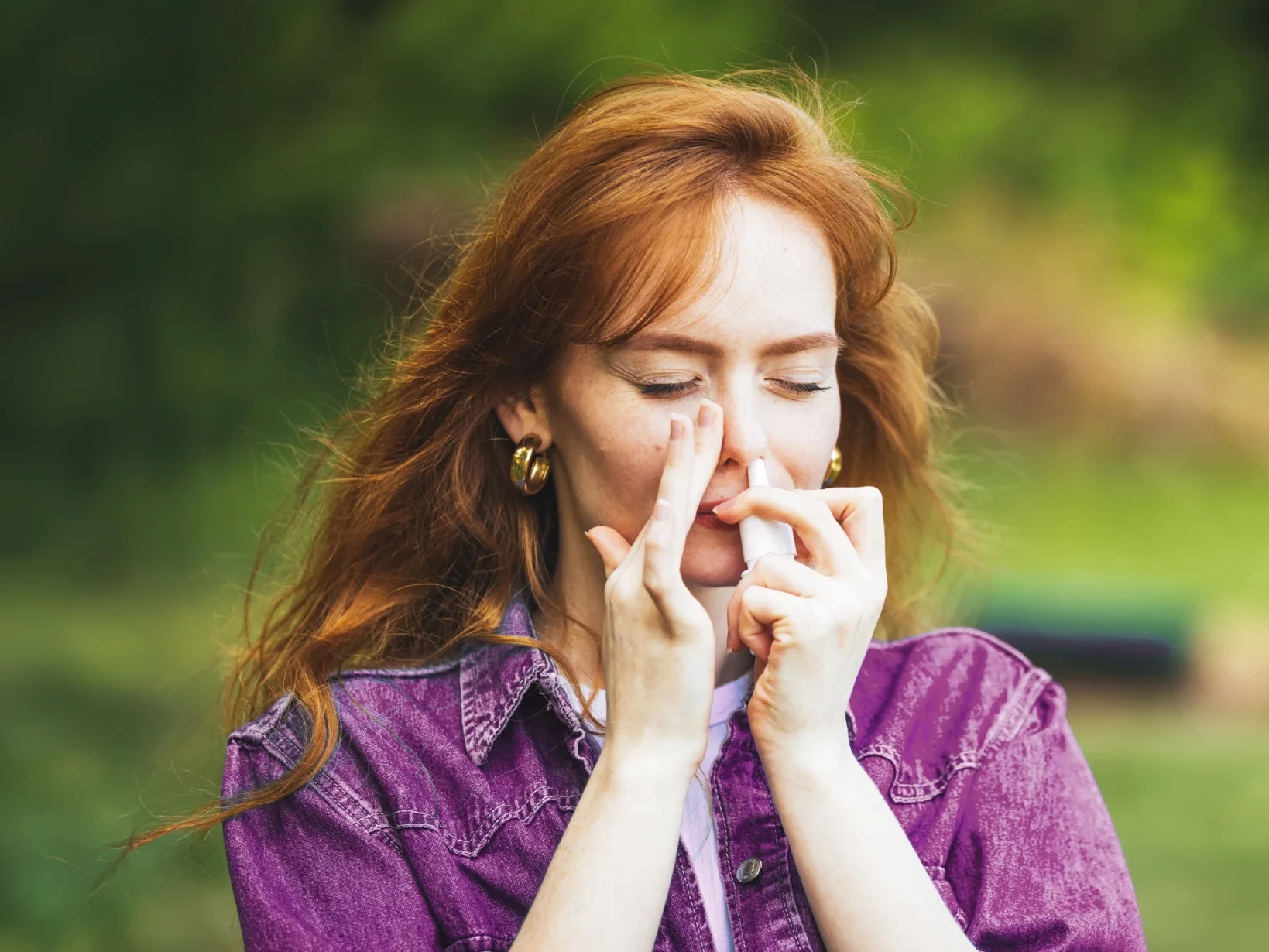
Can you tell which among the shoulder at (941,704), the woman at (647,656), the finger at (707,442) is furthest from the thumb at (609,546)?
the shoulder at (941,704)

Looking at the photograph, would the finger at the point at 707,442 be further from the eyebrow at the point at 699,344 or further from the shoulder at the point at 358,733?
the shoulder at the point at 358,733

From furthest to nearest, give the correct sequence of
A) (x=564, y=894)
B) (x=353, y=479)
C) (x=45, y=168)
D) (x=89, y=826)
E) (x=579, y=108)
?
(x=45, y=168)
(x=89, y=826)
(x=353, y=479)
(x=579, y=108)
(x=564, y=894)

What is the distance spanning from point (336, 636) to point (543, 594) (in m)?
→ 0.30

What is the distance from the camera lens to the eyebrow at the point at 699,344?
1.72m

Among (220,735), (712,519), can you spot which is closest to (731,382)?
(712,519)

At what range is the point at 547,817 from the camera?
5.72ft

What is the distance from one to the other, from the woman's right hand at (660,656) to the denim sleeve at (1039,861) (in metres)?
0.40

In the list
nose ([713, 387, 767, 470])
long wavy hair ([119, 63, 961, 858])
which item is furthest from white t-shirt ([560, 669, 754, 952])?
nose ([713, 387, 767, 470])

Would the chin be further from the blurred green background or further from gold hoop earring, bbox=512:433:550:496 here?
the blurred green background

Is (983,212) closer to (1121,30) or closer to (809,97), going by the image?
(1121,30)

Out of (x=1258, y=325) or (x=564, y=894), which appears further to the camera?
(x=1258, y=325)

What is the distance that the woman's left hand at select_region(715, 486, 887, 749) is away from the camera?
1.57m

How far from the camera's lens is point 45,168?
488 centimetres

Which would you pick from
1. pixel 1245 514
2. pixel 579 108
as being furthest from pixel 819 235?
pixel 1245 514
